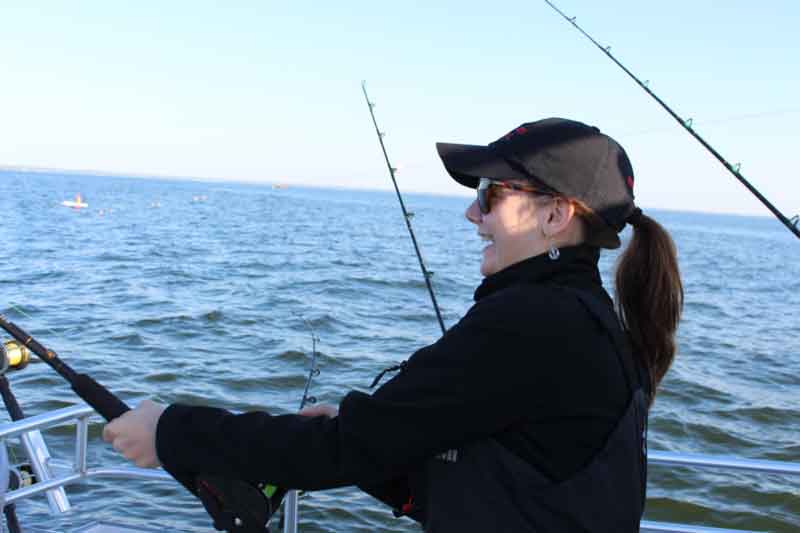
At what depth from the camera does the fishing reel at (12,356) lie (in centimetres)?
266

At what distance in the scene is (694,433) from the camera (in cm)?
841

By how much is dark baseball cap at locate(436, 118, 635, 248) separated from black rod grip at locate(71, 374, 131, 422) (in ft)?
3.13

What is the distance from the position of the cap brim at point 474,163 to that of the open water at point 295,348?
8.14 feet

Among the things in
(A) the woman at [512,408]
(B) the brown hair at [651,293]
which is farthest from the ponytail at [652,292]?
(A) the woman at [512,408]

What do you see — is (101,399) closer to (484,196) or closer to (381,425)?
(381,425)

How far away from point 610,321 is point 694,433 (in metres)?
7.79

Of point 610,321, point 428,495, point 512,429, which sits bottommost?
point 428,495

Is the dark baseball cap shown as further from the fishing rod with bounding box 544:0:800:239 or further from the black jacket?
the fishing rod with bounding box 544:0:800:239

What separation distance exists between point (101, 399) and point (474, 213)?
97cm

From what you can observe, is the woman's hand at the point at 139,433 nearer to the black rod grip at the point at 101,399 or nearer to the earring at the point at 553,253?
the black rod grip at the point at 101,399

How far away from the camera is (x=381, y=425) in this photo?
4.20ft

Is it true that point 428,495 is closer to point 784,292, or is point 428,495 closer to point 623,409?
point 623,409

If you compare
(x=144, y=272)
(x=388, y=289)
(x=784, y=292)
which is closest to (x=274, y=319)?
(x=388, y=289)

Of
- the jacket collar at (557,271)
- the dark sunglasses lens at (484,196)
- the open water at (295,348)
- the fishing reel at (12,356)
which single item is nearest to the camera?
the jacket collar at (557,271)
